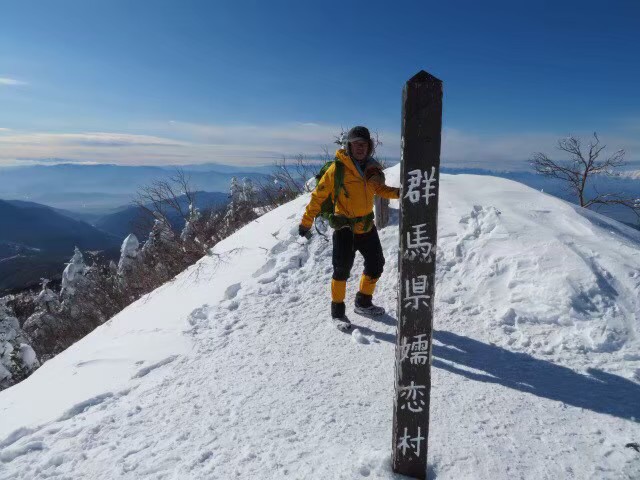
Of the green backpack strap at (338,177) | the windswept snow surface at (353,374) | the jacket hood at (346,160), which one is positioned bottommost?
the windswept snow surface at (353,374)

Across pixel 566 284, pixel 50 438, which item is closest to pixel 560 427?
pixel 566 284

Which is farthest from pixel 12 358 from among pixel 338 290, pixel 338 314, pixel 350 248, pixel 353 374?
pixel 353 374

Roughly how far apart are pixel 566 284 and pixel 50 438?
5725 mm

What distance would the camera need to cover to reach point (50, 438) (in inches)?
116

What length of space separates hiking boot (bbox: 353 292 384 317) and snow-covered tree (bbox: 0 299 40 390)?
62.0ft

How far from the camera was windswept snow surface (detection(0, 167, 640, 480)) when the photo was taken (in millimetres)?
2668

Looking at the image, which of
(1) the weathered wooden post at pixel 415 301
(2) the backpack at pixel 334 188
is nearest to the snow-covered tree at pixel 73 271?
(2) the backpack at pixel 334 188

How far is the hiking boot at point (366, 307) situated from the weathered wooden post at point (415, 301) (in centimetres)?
247

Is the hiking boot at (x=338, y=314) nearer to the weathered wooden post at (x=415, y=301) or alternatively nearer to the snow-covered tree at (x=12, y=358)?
the weathered wooden post at (x=415, y=301)

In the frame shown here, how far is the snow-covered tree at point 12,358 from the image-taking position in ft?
55.7

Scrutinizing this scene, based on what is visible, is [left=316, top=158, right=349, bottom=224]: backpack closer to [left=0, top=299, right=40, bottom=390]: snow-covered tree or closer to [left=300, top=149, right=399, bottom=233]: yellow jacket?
[left=300, top=149, right=399, bottom=233]: yellow jacket

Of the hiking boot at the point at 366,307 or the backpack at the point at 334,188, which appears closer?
the backpack at the point at 334,188

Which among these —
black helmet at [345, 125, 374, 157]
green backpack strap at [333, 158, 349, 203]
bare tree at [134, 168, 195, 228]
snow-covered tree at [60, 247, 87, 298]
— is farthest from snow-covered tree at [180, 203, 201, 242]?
snow-covered tree at [60, 247, 87, 298]

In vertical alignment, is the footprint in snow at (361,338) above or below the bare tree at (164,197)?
below
